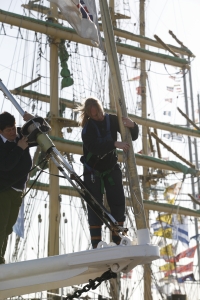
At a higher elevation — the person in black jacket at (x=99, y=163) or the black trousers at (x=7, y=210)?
the person in black jacket at (x=99, y=163)

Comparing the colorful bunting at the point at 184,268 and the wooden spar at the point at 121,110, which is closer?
the wooden spar at the point at 121,110

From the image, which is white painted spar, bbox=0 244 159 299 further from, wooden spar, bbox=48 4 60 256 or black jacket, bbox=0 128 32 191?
wooden spar, bbox=48 4 60 256

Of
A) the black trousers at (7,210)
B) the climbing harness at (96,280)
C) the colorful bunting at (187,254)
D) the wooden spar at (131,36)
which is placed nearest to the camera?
the climbing harness at (96,280)

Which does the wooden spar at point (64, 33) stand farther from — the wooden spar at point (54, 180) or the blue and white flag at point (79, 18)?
the blue and white flag at point (79, 18)

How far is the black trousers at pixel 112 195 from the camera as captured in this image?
671 cm

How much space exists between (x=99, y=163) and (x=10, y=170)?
87cm

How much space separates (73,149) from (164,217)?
44.4 ft

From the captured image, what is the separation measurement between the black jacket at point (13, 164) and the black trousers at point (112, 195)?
0.63 m

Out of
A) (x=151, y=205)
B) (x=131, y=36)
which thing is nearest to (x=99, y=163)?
(x=151, y=205)

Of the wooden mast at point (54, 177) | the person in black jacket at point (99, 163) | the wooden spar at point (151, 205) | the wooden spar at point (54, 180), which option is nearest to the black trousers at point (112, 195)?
the person in black jacket at point (99, 163)

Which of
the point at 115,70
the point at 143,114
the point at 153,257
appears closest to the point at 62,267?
the point at 153,257

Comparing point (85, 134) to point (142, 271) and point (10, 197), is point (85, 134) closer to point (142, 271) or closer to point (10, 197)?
point (10, 197)

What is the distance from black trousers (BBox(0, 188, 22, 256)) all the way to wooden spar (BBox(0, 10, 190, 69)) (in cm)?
1858

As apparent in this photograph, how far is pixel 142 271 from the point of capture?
104ft
